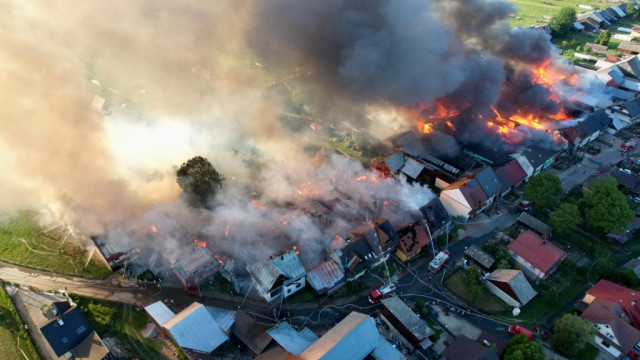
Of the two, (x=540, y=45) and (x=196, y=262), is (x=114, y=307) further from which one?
(x=540, y=45)

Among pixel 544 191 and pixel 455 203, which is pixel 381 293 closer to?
pixel 455 203

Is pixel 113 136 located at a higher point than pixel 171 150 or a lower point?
higher

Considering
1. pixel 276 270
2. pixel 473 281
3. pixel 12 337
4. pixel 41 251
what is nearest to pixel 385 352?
pixel 276 270

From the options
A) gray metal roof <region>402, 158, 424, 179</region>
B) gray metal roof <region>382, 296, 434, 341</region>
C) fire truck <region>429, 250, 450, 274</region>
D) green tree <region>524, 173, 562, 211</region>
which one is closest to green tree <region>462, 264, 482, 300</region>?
fire truck <region>429, 250, 450, 274</region>

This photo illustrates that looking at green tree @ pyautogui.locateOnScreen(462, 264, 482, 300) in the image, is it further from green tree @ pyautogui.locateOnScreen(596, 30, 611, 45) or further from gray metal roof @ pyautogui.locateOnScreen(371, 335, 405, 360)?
green tree @ pyautogui.locateOnScreen(596, 30, 611, 45)

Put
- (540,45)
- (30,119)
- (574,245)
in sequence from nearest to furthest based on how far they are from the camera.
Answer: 1. (574,245)
2. (30,119)
3. (540,45)

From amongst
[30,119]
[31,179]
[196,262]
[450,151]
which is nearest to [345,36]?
[450,151]
